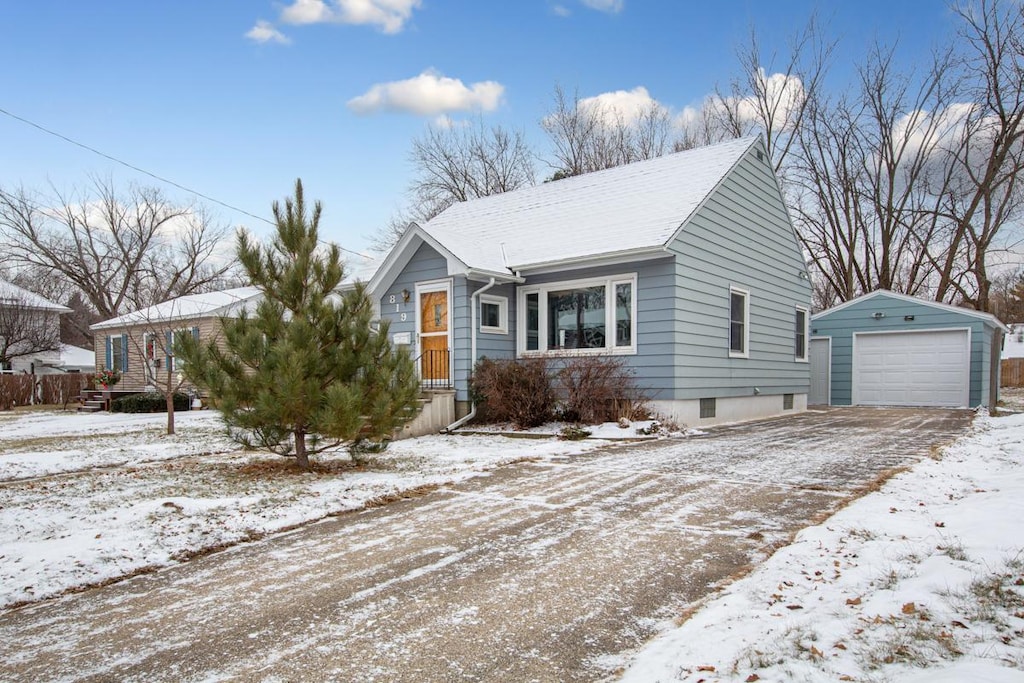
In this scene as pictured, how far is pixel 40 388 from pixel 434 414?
57.2ft

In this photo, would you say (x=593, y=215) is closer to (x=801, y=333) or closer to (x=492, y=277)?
(x=492, y=277)

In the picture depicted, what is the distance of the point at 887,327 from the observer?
17.1m

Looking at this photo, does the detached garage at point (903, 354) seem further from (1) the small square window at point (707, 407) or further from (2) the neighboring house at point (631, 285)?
(1) the small square window at point (707, 407)

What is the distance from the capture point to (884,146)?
24562 mm

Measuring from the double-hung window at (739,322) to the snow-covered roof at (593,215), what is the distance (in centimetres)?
238

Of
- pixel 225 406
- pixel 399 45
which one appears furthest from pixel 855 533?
pixel 399 45

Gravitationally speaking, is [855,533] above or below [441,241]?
below

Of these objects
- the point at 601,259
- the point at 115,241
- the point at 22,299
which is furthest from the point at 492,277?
the point at 115,241

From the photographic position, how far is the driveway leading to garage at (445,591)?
274 centimetres

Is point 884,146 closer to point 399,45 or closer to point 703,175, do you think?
point 703,175

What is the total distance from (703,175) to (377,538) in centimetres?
1061

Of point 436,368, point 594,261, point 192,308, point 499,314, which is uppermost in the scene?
point 594,261

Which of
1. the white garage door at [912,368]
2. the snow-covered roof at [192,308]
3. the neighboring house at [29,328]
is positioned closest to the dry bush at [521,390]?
the white garage door at [912,368]

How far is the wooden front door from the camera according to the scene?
12.1m
